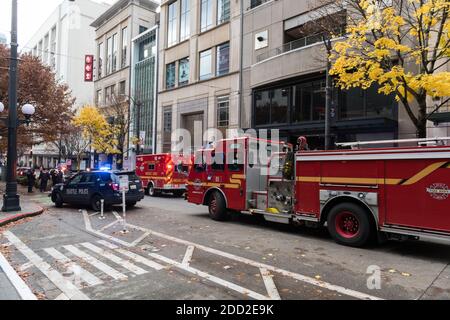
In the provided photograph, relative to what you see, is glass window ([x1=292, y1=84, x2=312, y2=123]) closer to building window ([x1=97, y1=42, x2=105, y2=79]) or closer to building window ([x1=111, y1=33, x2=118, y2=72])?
building window ([x1=111, y1=33, x2=118, y2=72])

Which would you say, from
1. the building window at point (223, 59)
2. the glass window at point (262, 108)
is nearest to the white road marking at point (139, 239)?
the glass window at point (262, 108)

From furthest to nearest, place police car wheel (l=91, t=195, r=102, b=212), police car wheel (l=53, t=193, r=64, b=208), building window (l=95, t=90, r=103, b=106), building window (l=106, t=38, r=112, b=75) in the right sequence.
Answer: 1. building window (l=95, t=90, r=103, b=106)
2. building window (l=106, t=38, r=112, b=75)
3. police car wheel (l=53, t=193, r=64, b=208)
4. police car wheel (l=91, t=195, r=102, b=212)

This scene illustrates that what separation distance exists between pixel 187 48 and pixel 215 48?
454 cm

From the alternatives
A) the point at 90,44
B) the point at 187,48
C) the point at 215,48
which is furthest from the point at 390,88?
the point at 90,44

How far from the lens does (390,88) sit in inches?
416

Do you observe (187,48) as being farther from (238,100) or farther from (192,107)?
(238,100)

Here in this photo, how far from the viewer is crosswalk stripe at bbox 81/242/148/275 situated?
20.3 ft

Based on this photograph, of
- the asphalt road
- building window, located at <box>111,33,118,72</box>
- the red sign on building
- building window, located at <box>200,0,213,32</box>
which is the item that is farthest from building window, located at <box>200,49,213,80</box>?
the red sign on building

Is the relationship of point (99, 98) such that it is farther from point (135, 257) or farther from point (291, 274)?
point (291, 274)

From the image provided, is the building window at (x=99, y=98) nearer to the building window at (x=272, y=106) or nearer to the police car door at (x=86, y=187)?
the building window at (x=272, y=106)

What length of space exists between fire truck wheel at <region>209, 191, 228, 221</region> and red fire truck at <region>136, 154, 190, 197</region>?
971 cm

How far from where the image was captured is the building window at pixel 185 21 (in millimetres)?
34062

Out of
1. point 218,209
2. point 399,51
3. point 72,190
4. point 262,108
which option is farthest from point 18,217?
point 262,108

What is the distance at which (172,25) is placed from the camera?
120ft
